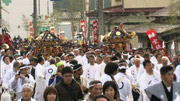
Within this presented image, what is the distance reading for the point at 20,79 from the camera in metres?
12.6

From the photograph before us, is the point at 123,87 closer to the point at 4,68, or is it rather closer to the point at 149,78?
the point at 149,78

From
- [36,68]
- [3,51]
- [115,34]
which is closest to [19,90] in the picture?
[36,68]

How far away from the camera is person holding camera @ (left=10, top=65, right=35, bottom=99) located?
40.5 ft

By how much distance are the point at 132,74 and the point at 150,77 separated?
2308 millimetres

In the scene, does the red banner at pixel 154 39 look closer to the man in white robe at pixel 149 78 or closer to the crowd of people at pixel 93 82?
the crowd of people at pixel 93 82

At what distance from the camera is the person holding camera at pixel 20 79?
1234 cm

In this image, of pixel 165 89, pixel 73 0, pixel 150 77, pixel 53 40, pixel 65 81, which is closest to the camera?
pixel 165 89

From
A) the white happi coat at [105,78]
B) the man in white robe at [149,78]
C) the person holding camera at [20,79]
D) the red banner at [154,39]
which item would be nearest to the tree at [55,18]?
the red banner at [154,39]

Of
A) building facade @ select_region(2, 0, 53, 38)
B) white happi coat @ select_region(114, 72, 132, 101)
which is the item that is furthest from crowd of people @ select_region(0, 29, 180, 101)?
building facade @ select_region(2, 0, 53, 38)

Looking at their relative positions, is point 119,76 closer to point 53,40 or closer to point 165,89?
point 165,89

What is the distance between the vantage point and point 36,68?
14820 mm

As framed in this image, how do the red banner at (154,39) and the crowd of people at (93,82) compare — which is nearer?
the crowd of people at (93,82)

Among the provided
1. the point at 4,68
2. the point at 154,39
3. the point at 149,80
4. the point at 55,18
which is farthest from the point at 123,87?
the point at 55,18

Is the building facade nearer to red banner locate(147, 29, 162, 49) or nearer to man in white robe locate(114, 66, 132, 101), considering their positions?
red banner locate(147, 29, 162, 49)
